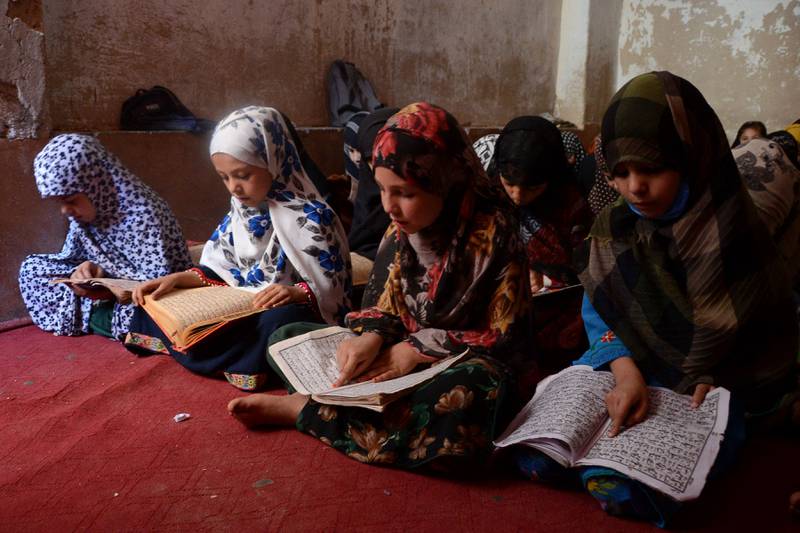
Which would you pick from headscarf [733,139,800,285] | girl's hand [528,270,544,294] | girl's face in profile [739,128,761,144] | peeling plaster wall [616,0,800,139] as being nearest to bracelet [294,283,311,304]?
girl's hand [528,270,544,294]

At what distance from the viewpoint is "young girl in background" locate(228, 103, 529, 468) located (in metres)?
1.79

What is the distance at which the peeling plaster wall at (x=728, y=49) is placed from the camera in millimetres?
6086

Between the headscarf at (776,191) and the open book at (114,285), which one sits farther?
the open book at (114,285)

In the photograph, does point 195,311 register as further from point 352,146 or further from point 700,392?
point 352,146

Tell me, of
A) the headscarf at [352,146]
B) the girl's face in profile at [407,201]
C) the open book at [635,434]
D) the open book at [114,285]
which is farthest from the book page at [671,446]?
the headscarf at [352,146]

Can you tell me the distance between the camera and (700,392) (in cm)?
172

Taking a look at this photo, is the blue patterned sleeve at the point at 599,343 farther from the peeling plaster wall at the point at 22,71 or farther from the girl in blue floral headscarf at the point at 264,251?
the peeling plaster wall at the point at 22,71

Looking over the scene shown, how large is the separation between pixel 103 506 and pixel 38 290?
1816mm

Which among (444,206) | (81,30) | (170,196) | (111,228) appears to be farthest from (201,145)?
(444,206)

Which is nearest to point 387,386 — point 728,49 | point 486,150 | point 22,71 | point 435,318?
point 435,318

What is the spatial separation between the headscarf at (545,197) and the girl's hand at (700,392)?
1.14m

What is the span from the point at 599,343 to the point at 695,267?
1.15ft

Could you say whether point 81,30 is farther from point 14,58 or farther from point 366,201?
point 366,201

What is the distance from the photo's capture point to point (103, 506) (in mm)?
1728
